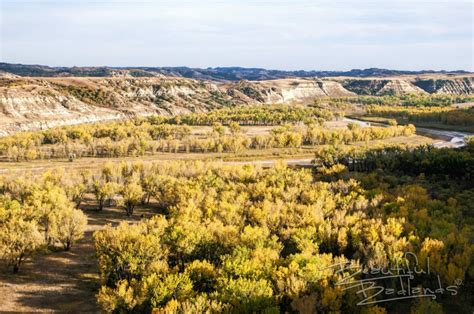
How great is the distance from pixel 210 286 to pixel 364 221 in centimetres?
2399

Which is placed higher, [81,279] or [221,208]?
[221,208]

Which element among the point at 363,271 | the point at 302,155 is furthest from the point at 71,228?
the point at 302,155

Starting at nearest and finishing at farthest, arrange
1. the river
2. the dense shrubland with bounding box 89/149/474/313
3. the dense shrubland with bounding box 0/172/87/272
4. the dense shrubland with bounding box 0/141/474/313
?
the dense shrubland with bounding box 89/149/474/313 < the dense shrubland with bounding box 0/141/474/313 < the dense shrubland with bounding box 0/172/87/272 < the river

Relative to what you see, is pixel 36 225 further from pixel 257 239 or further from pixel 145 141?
pixel 145 141

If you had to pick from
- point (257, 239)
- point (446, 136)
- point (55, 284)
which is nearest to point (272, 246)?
point (257, 239)

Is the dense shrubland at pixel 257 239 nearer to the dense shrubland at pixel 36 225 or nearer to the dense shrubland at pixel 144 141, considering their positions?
the dense shrubland at pixel 36 225

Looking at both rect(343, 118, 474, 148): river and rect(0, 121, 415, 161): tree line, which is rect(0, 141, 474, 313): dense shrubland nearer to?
rect(0, 121, 415, 161): tree line

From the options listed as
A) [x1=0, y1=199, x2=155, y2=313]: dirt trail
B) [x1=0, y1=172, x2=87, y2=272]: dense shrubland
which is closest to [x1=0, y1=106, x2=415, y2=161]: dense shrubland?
[x1=0, y1=172, x2=87, y2=272]: dense shrubland

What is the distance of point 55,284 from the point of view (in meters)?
46.2

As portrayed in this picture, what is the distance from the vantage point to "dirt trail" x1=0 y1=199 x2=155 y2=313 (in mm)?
41281

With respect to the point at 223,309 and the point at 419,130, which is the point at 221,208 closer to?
the point at 223,309

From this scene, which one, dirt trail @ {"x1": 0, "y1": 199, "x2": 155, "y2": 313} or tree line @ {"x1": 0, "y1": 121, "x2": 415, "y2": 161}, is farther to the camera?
tree line @ {"x1": 0, "y1": 121, "x2": 415, "y2": 161}

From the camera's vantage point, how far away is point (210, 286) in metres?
38.5

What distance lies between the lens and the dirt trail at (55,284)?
4128 centimetres
